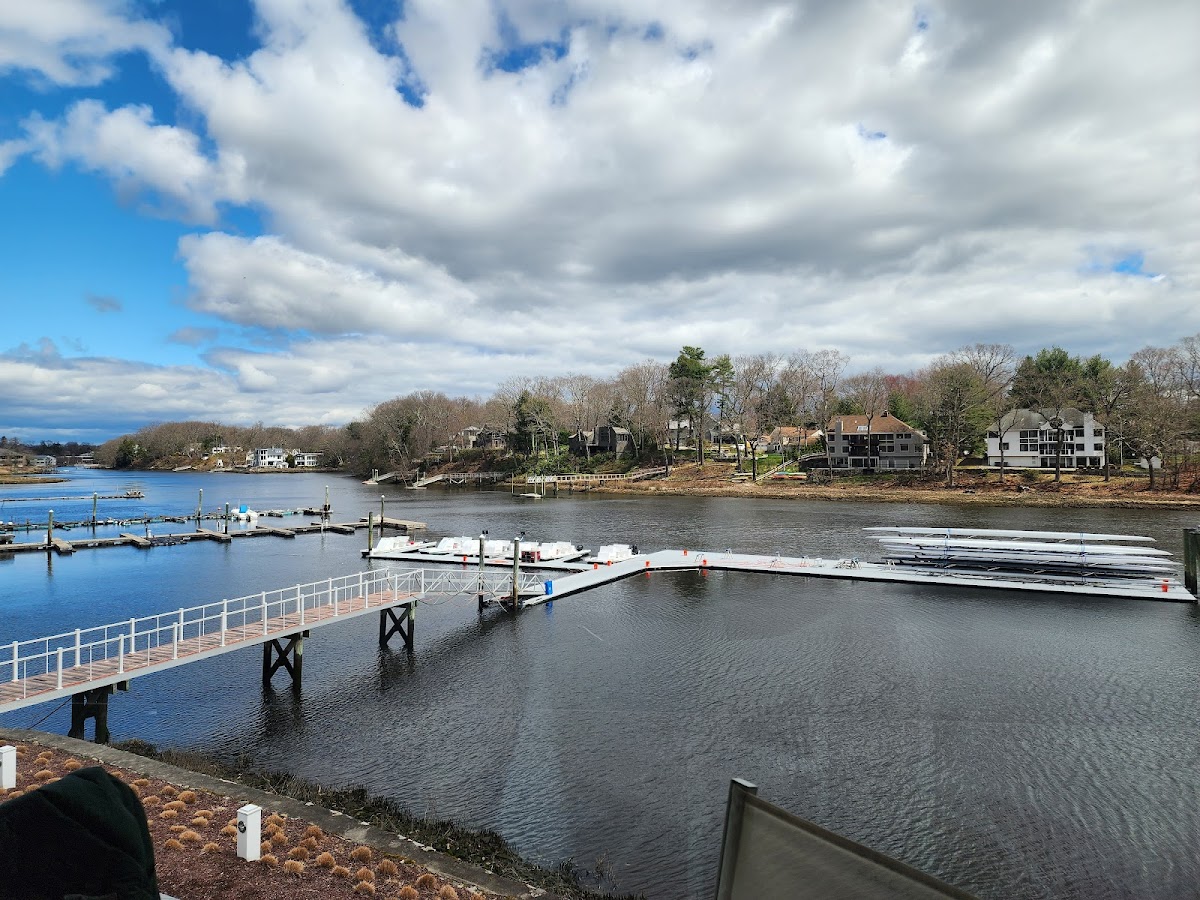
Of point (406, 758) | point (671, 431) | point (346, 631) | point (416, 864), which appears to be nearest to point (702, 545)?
point (346, 631)

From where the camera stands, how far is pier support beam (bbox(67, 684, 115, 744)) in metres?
14.9

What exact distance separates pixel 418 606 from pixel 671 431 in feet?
283

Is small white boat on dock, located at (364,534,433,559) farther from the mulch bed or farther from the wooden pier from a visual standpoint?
the mulch bed

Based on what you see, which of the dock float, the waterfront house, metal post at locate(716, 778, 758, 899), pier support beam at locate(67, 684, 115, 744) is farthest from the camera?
the waterfront house

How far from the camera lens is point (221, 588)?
32.4 meters

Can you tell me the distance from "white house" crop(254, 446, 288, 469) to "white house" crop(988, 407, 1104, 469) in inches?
6727

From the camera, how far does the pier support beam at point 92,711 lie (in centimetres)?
1494

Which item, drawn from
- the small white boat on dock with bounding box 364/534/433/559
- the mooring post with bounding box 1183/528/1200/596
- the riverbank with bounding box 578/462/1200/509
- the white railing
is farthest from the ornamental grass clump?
the riverbank with bounding box 578/462/1200/509

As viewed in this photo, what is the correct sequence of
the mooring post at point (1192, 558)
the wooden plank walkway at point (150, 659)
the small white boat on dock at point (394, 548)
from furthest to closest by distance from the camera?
the small white boat on dock at point (394, 548)
the mooring post at point (1192, 558)
the wooden plank walkway at point (150, 659)

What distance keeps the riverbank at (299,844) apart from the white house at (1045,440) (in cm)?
7929

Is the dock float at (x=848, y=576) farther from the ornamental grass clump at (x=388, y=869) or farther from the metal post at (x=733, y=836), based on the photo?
the metal post at (x=733, y=836)

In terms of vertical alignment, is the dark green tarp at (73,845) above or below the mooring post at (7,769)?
above

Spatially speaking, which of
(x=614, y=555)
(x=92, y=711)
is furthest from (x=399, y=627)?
(x=614, y=555)

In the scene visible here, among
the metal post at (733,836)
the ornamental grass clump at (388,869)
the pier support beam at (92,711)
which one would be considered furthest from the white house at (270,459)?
the metal post at (733,836)
